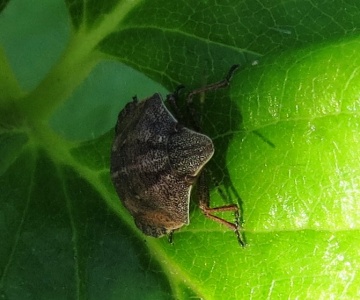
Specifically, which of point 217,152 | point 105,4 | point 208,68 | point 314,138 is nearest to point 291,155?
point 314,138

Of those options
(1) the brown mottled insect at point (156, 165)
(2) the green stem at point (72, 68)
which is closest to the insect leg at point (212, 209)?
(1) the brown mottled insect at point (156, 165)

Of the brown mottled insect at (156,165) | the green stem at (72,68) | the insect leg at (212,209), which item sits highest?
the green stem at (72,68)

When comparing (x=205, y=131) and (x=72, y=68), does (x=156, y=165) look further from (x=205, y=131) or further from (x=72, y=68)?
(x=72, y=68)

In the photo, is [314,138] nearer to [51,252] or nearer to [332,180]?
[332,180]

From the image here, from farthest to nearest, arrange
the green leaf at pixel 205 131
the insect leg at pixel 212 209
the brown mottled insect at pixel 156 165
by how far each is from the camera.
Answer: the brown mottled insect at pixel 156 165 → the insect leg at pixel 212 209 → the green leaf at pixel 205 131

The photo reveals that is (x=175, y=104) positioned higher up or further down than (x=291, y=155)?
→ higher up

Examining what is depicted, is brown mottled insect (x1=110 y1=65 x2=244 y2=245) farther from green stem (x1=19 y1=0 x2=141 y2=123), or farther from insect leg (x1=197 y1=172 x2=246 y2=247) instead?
green stem (x1=19 y1=0 x2=141 y2=123)

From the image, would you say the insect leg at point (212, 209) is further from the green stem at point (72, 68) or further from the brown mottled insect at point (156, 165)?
the green stem at point (72, 68)

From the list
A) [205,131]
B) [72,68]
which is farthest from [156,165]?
[72,68]
